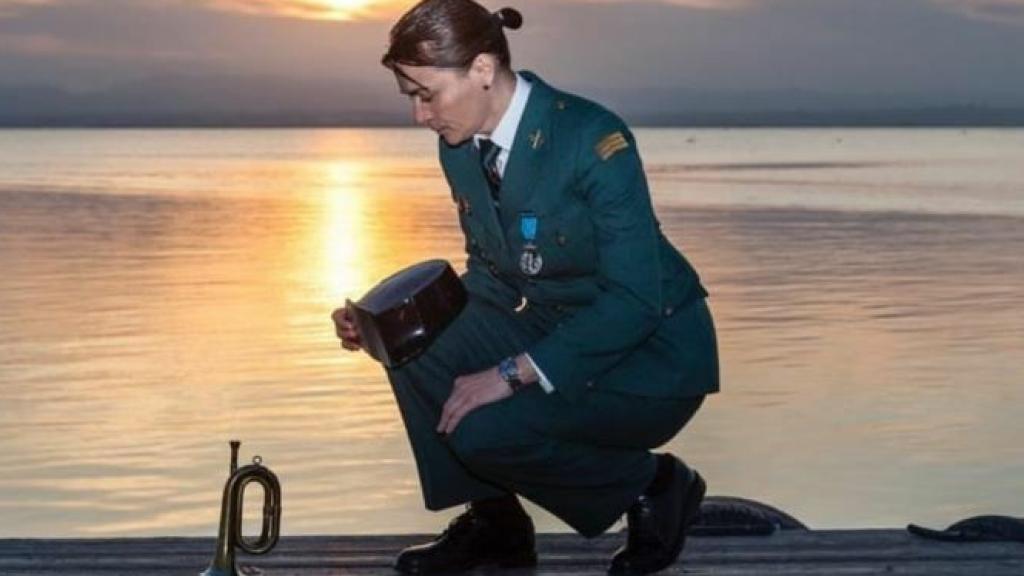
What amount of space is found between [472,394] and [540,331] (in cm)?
25

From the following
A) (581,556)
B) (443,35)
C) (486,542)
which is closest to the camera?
(443,35)

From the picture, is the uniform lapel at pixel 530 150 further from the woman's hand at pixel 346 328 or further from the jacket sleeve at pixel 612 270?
the woman's hand at pixel 346 328

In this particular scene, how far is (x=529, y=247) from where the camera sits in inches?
149

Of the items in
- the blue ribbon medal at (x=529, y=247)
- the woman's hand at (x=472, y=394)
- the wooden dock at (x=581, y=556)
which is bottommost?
the wooden dock at (x=581, y=556)

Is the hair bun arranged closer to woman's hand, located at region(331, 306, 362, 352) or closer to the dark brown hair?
the dark brown hair

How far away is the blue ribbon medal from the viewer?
376 cm

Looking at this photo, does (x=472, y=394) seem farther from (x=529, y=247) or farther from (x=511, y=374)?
(x=529, y=247)

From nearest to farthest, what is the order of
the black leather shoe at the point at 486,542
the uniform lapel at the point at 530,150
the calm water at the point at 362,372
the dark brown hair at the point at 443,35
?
the dark brown hair at the point at 443,35
the uniform lapel at the point at 530,150
the black leather shoe at the point at 486,542
the calm water at the point at 362,372

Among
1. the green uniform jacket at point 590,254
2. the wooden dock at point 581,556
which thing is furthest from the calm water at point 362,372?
the green uniform jacket at point 590,254

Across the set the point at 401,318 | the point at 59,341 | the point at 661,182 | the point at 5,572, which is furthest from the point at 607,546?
the point at 661,182

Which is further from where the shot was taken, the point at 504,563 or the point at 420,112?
the point at 504,563

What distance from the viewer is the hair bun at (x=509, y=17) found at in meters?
3.68

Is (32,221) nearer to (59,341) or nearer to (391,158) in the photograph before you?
(59,341)

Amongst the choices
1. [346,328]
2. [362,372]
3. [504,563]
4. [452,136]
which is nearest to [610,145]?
[452,136]
